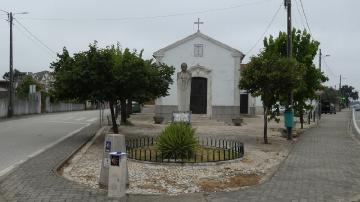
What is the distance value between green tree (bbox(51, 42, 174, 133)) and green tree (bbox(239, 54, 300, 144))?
12.1 ft

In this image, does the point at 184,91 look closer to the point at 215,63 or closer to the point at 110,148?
the point at 110,148

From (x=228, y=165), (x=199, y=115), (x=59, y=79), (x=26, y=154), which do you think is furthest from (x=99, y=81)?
(x=199, y=115)

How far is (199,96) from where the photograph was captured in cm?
3947

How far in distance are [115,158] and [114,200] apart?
682mm

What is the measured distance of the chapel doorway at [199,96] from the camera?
39.4 m

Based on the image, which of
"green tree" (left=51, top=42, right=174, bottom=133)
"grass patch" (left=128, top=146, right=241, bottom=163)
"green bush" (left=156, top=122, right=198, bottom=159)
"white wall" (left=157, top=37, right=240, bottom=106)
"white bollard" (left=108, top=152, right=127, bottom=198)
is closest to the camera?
"white bollard" (left=108, top=152, right=127, bottom=198)

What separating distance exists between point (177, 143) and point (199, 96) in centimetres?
2614

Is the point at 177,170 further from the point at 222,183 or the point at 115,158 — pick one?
the point at 115,158

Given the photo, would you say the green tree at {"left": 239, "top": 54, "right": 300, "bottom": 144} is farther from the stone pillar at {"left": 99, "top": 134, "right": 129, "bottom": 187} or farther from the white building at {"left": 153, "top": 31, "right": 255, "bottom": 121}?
the white building at {"left": 153, "top": 31, "right": 255, "bottom": 121}

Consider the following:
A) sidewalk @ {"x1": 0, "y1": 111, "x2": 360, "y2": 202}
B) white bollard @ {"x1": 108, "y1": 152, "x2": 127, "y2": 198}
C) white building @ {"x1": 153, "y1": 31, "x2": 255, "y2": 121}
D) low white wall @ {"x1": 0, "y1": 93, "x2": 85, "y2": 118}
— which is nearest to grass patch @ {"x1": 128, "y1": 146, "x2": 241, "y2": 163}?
sidewalk @ {"x1": 0, "y1": 111, "x2": 360, "y2": 202}

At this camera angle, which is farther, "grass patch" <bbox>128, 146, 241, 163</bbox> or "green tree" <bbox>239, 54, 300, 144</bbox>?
"green tree" <bbox>239, 54, 300, 144</bbox>

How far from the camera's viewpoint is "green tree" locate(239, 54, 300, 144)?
63.1 feet

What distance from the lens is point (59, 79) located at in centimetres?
1944

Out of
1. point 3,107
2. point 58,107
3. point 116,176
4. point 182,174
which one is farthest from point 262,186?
point 58,107
